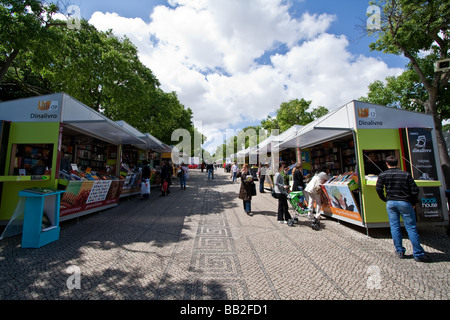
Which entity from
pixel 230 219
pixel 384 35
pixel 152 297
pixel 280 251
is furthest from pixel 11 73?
pixel 384 35

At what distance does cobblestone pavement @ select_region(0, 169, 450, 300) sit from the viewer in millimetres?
2445

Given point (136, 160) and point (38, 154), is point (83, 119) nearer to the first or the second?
point (38, 154)

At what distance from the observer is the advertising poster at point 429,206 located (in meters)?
4.57

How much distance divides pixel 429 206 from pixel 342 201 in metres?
1.73

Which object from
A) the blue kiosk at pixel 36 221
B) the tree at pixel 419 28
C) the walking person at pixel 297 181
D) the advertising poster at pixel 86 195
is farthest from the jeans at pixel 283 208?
the tree at pixel 419 28

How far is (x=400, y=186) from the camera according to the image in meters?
3.38

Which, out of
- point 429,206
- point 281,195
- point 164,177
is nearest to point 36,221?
point 281,195

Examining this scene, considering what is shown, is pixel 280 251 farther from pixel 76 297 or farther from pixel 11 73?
pixel 11 73

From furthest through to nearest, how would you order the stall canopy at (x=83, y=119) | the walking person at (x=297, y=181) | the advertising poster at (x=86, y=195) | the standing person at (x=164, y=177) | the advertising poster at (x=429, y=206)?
the standing person at (x=164, y=177)
the walking person at (x=297, y=181)
the stall canopy at (x=83, y=119)
the advertising poster at (x=86, y=195)
the advertising poster at (x=429, y=206)

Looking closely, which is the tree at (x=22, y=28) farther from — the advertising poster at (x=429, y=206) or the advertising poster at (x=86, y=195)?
the advertising poster at (x=429, y=206)

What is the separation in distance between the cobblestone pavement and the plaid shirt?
103 centimetres

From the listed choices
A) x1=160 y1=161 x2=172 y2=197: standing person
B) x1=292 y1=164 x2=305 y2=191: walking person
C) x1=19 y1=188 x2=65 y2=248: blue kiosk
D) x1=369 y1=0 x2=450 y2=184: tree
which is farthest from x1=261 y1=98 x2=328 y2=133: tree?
x1=19 y1=188 x2=65 y2=248: blue kiosk

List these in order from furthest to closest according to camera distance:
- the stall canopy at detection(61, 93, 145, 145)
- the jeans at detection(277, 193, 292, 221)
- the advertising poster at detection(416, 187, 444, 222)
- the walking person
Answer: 1. the walking person
2. the jeans at detection(277, 193, 292, 221)
3. the stall canopy at detection(61, 93, 145, 145)
4. the advertising poster at detection(416, 187, 444, 222)

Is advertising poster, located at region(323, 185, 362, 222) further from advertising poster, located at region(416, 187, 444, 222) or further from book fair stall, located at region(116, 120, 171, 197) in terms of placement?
book fair stall, located at region(116, 120, 171, 197)
